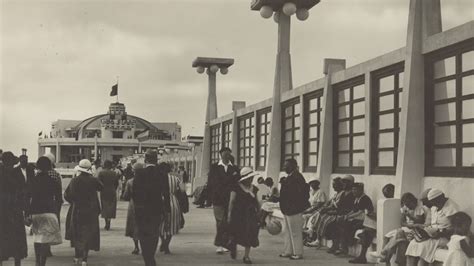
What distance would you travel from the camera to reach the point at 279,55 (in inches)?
836

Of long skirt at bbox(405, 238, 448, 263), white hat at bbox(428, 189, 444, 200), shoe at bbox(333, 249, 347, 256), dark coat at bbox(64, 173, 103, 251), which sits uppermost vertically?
white hat at bbox(428, 189, 444, 200)

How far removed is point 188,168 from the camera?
44.4 m

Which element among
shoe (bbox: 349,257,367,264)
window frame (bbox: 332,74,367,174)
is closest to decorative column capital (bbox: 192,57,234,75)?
window frame (bbox: 332,74,367,174)

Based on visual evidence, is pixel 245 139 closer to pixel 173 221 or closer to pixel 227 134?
pixel 227 134

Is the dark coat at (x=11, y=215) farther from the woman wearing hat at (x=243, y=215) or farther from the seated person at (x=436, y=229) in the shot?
the seated person at (x=436, y=229)

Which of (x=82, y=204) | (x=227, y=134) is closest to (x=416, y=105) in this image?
(x=82, y=204)

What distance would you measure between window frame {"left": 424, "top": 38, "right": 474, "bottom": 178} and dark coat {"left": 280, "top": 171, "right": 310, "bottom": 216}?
1.92 metres

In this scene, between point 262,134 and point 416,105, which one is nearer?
point 416,105

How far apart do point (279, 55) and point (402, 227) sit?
40.0 feet

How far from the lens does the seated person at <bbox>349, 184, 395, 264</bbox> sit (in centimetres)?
1052

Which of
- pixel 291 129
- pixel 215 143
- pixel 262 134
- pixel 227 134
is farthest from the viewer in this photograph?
pixel 215 143

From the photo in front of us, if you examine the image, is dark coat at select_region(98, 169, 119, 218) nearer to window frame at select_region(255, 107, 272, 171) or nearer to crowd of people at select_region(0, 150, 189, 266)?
crowd of people at select_region(0, 150, 189, 266)

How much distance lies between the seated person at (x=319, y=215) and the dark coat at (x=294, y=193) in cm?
90

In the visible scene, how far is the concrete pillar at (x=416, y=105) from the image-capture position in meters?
10.7
